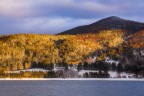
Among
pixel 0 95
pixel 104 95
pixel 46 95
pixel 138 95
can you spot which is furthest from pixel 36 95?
pixel 138 95

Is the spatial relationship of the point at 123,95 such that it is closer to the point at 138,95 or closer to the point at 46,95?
the point at 138,95

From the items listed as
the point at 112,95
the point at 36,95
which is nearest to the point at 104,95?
the point at 112,95

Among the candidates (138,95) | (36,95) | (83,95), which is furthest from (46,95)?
(138,95)

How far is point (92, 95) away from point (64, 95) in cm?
810

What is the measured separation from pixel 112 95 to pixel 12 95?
91.3ft

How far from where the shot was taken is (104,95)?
116312mm

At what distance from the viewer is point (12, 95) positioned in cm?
11181

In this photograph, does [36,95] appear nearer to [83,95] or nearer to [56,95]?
[56,95]

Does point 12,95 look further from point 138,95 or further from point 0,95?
point 138,95

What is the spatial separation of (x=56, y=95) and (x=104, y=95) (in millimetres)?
13614

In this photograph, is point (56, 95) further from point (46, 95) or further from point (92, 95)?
point (92, 95)

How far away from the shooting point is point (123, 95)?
118 m

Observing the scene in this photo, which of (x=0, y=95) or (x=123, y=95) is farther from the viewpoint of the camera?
(x=123, y=95)

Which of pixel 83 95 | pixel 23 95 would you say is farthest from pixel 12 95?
pixel 83 95
